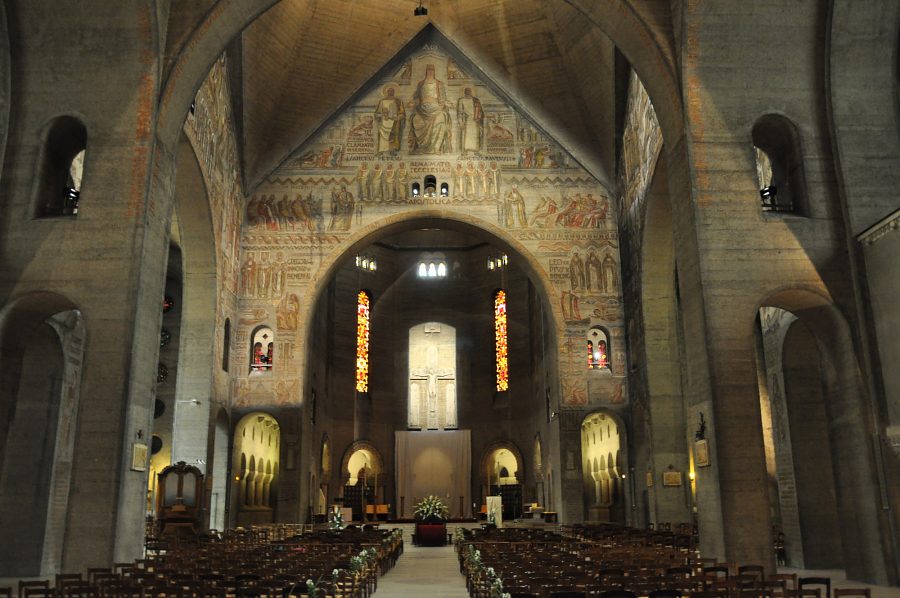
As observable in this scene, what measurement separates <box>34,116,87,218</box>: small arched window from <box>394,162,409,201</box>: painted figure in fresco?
1209 centimetres

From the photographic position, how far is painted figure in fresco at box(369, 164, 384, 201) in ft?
88.4

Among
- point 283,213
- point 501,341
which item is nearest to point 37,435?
point 283,213

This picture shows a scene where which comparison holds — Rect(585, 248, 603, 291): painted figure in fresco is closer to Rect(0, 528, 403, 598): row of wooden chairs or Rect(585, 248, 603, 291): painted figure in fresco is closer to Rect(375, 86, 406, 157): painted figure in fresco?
Rect(375, 86, 406, 157): painted figure in fresco

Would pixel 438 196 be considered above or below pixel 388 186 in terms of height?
below

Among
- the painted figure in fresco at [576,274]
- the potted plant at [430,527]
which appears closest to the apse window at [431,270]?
the painted figure in fresco at [576,274]

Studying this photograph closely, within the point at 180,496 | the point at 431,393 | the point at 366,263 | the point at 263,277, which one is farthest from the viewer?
the point at 366,263

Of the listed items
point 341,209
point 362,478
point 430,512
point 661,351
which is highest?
point 341,209

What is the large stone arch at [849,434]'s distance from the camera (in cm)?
1338

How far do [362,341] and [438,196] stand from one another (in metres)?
13.8

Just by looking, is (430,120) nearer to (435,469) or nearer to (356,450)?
(356,450)

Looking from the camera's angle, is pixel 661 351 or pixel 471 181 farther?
pixel 471 181

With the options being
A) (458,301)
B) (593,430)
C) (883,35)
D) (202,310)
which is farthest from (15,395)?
(458,301)

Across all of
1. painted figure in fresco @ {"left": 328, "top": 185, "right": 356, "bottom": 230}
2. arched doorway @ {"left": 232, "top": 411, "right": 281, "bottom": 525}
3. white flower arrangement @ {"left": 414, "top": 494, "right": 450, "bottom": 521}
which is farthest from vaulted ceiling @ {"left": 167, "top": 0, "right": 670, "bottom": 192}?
white flower arrangement @ {"left": 414, "top": 494, "right": 450, "bottom": 521}

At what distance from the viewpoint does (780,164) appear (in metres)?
16.1
